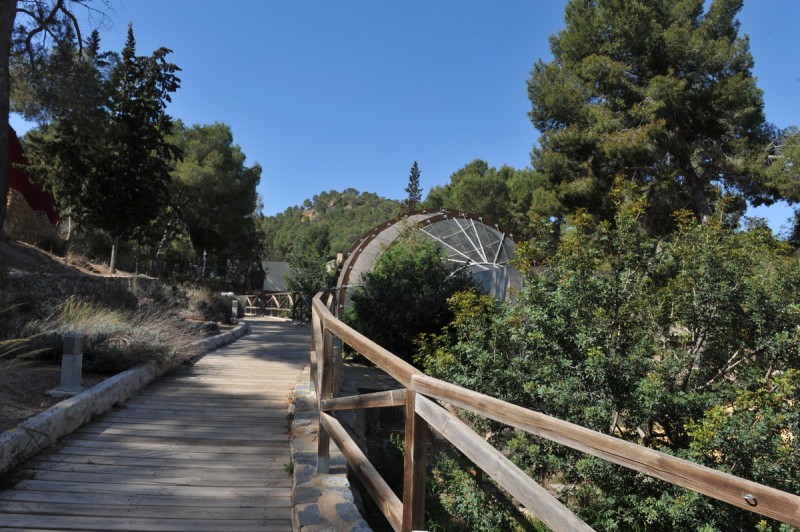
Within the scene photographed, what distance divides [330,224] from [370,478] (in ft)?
289

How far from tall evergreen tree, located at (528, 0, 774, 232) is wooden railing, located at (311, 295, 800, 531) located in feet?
40.7

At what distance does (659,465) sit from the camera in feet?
3.96

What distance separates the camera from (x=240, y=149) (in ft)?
106

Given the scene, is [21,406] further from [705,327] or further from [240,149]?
[240,149]

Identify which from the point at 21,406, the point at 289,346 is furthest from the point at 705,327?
the point at 289,346

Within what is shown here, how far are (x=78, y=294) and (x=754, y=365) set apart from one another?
31.4ft

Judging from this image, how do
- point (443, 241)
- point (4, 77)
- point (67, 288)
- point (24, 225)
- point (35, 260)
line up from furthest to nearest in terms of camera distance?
point (24, 225) → point (443, 241) → point (35, 260) → point (4, 77) → point (67, 288)

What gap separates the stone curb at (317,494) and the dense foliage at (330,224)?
125 feet

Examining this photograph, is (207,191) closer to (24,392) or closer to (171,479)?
(24,392)

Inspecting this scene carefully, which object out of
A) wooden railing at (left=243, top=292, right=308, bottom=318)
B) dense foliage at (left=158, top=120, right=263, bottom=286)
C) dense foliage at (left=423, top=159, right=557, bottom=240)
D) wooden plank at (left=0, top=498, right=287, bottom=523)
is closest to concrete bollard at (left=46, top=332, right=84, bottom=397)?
wooden plank at (left=0, top=498, right=287, bottom=523)

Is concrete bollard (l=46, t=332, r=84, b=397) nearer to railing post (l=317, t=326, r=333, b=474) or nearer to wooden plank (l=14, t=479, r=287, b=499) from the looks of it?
wooden plank (l=14, t=479, r=287, b=499)

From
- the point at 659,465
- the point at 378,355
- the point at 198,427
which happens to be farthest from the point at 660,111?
the point at 659,465

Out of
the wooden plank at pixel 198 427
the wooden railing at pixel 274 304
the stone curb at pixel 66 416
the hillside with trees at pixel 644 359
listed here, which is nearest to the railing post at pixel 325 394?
the wooden plank at pixel 198 427

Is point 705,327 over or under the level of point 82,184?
under
